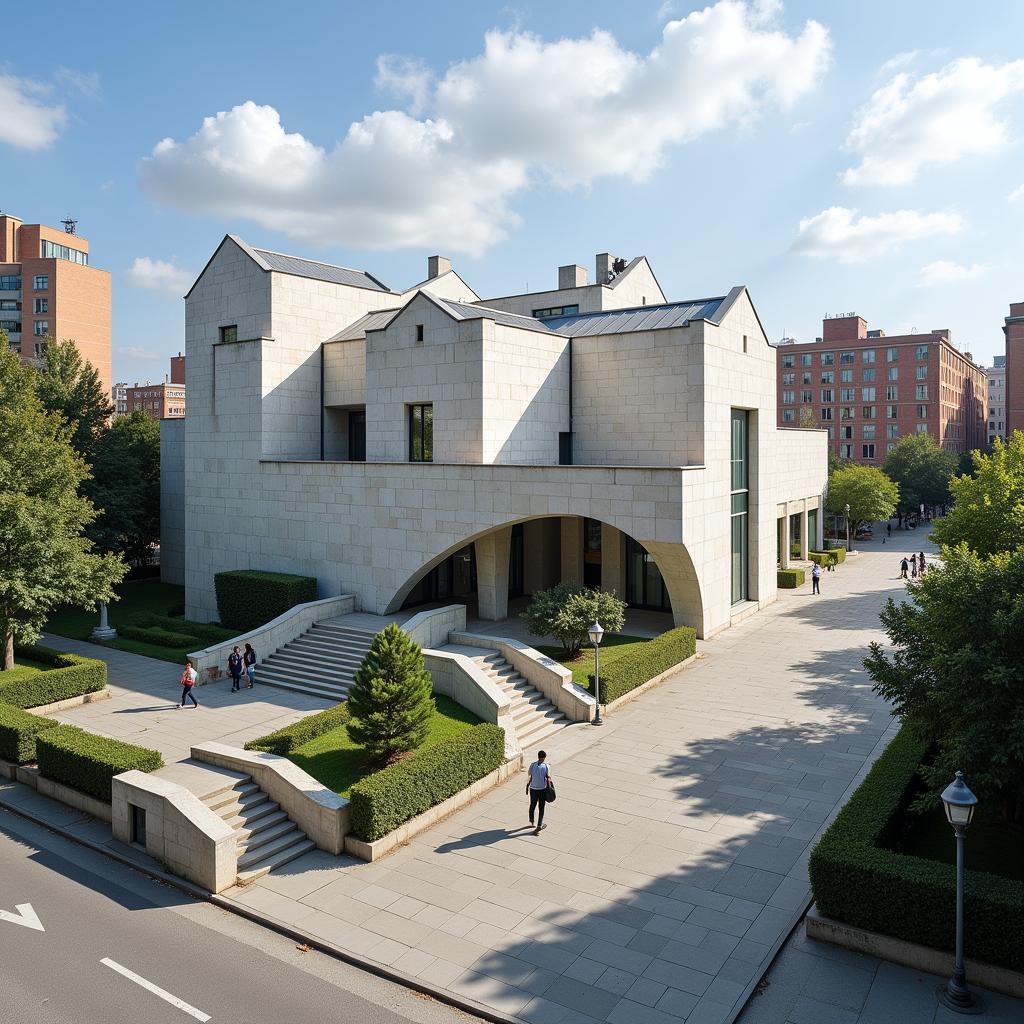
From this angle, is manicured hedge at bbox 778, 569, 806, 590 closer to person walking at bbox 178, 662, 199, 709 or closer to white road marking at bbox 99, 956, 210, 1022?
person walking at bbox 178, 662, 199, 709

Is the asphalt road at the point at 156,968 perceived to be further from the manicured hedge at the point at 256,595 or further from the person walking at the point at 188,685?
the manicured hedge at the point at 256,595

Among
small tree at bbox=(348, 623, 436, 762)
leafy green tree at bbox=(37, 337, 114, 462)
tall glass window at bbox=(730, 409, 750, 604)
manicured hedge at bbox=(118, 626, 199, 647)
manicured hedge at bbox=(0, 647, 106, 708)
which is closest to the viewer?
small tree at bbox=(348, 623, 436, 762)

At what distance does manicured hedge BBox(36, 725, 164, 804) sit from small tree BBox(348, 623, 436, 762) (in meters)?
4.33

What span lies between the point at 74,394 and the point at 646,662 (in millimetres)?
33693

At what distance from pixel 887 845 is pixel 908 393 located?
84.9m

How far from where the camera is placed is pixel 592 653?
24750 millimetres

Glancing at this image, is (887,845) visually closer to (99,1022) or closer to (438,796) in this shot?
(438,796)

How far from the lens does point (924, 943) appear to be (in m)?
11.0

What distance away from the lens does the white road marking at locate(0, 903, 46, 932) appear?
12.5m

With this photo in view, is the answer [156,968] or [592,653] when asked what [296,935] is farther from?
[592,653]

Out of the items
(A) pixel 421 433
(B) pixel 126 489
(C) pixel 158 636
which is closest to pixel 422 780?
(A) pixel 421 433

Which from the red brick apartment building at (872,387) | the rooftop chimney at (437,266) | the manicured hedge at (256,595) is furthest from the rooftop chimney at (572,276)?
the red brick apartment building at (872,387)

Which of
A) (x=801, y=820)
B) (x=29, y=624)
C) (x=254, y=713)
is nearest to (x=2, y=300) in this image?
(x=29, y=624)

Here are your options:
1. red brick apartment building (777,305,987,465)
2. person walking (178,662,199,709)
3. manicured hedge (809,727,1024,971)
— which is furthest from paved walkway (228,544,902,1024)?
red brick apartment building (777,305,987,465)
